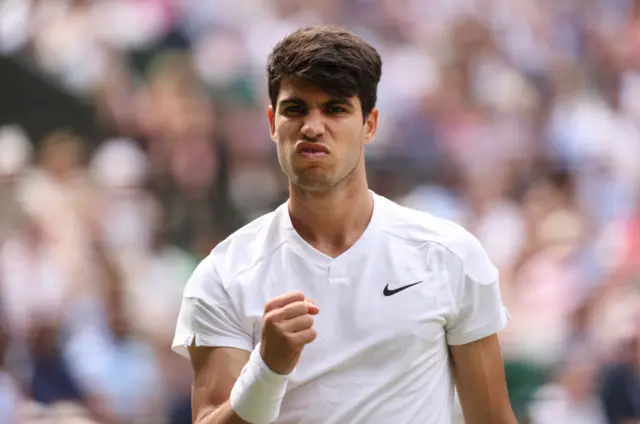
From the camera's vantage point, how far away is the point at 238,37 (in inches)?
292

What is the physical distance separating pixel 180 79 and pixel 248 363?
4951 millimetres

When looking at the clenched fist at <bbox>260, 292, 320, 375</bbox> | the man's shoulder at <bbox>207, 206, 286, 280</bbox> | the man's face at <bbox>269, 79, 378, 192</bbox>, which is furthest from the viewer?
the man's shoulder at <bbox>207, 206, 286, 280</bbox>

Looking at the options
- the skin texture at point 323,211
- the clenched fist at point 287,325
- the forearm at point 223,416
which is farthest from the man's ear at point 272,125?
Answer: the forearm at point 223,416

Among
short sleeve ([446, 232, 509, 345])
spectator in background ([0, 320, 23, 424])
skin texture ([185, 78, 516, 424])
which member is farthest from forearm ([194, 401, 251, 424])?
spectator in background ([0, 320, 23, 424])

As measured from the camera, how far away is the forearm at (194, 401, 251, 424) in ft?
8.09

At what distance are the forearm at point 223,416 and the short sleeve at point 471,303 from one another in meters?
0.58

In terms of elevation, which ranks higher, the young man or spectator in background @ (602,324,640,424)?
the young man

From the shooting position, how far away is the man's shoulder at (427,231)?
2.70 meters

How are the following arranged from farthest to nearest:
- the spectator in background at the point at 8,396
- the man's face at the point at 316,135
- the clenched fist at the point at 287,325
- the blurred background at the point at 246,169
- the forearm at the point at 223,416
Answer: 1. the blurred background at the point at 246,169
2. the spectator in background at the point at 8,396
3. the man's face at the point at 316,135
4. the forearm at the point at 223,416
5. the clenched fist at the point at 287,325

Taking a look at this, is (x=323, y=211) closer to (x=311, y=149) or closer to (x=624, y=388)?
(x=311, y=149)

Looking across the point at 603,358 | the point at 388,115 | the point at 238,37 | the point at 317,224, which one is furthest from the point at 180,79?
the point at 317,224

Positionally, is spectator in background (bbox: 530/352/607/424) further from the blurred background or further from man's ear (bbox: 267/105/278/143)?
man's ear (bbox: 267/105/278/143)

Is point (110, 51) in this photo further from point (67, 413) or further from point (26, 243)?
point (67, 413)

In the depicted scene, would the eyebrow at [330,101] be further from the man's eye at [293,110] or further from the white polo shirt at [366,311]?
the white polo shirt at [366,311]
